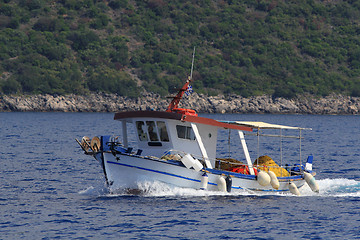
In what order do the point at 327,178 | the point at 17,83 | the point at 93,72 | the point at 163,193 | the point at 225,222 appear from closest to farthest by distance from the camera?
the point at 225,222 < the point at 163,193 < the point at 327,178 < the point at 17,83 < the point at 93,72

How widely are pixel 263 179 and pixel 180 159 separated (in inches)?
166

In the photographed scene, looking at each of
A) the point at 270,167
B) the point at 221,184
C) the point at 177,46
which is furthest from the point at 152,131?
the point at 177,46

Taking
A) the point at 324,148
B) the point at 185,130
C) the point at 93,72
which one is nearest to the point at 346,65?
the point at 93,72

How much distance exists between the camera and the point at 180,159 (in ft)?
91.2

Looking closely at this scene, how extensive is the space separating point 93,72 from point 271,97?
4132cm

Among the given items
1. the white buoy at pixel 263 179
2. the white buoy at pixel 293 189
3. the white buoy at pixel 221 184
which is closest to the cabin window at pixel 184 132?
the white buoy at pixel 221 184

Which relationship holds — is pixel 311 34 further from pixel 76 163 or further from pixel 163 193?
pixel 163 193

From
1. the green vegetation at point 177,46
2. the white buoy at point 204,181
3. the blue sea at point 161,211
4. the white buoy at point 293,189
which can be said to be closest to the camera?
the blue sea at point 161,211

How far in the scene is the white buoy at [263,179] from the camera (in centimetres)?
2878

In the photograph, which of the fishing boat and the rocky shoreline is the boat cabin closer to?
the fishing boat

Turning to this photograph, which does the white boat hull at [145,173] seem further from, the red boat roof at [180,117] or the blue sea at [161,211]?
the red boat roof at [180,117]

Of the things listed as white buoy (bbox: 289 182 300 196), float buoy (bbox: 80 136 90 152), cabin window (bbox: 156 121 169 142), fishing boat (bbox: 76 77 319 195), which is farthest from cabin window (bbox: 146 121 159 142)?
white buoy (bbox: 289 182 300 196)

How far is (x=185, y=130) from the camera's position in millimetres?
29109

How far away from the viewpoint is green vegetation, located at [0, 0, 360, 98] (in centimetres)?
13550
